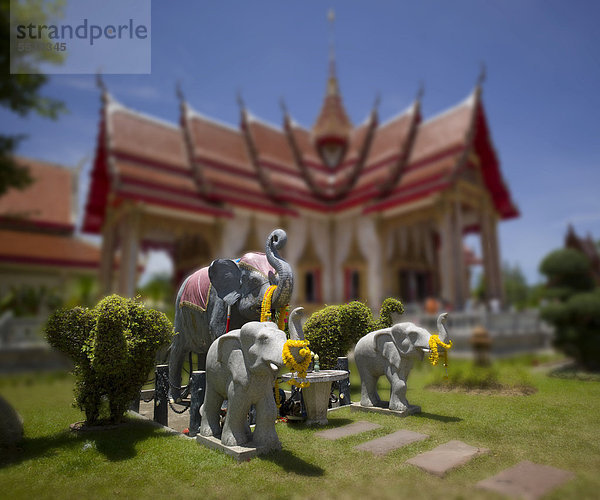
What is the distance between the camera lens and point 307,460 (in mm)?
3518

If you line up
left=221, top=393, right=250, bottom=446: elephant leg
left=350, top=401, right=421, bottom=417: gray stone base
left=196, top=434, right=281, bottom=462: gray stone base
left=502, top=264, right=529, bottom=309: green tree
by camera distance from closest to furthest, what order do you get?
1. left=196, top=434, right=281, bottom=462: gray stone base
2. left=221, top=393, right=250, bottom=446: elephant leg
3. left=350, top=401, right=421, bottom=417: gray stone base
4. left=502, top=264, right=529, bottom=309: green tree

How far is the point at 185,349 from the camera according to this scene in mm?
6004

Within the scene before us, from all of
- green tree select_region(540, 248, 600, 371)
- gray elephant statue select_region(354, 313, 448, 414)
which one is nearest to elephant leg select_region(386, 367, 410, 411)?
gray elephant statue select_region(354, 313, 448, 414)

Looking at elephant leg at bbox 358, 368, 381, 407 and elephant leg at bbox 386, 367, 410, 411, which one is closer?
elephant leg at bbox 386, 367, 410, 411

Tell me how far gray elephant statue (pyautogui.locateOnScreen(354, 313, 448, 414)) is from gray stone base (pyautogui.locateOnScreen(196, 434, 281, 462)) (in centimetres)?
181

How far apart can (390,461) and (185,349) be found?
3.54 meters

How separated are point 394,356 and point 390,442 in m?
1.16

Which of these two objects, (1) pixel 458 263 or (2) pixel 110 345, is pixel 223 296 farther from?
(1) pixel 458 263

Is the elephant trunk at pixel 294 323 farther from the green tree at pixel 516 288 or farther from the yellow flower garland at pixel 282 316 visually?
the green tree at pixel 516 288

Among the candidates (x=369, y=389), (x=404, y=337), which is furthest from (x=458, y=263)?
(x=404, y=337)

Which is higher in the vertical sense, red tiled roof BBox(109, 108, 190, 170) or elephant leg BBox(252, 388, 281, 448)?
red tiled roof BBox(109, 108, 190, 170)

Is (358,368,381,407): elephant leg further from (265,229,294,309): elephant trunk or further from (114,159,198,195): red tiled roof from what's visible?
(114,159,198,195): red tiled roof

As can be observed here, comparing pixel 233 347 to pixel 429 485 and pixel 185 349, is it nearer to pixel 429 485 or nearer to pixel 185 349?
pixel 429 485

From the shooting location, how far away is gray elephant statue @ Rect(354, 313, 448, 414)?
462 centimetres
